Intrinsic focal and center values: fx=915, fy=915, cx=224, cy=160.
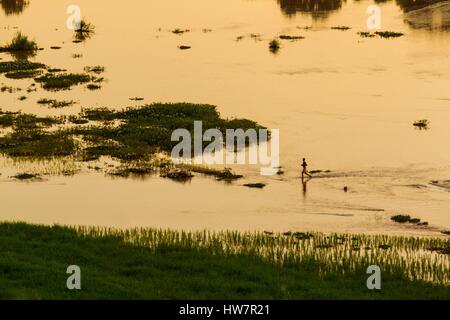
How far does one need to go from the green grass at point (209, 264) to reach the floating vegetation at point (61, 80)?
30.1 metres

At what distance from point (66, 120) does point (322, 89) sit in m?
17.4

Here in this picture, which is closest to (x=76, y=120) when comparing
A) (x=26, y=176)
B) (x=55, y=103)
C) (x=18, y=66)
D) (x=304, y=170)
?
(x=55, y=103)

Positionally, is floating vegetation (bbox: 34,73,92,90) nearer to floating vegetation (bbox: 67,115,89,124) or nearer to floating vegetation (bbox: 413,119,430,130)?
floating vegetation (bbox: 67,115,89,124)

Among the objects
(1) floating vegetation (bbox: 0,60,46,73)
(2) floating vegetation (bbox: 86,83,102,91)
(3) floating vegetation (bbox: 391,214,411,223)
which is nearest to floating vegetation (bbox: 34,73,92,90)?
(2) floating vegetation (bbox: 86,83,102,91)

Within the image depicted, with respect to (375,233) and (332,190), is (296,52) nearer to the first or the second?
(332,190)

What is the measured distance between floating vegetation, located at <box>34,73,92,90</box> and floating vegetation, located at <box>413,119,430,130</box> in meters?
22.5

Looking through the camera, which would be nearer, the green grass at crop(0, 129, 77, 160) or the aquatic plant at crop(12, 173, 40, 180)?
the aquatic plant at crop(12, 173, 40, 180)

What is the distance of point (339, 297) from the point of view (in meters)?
23.1

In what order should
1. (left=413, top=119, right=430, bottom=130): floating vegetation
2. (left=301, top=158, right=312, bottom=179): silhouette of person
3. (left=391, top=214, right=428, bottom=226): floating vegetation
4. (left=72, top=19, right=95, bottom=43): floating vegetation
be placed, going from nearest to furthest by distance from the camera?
(left=391, top=214, right=428, bottom=226): floating vegetation < (left=301, top=158, right=312, bottom=179): silhouette of person < (left=413, top=119, right=430, bottom=130): floating vegetation < (left=72, top=19, right=95, bottom=43): floating vegetation

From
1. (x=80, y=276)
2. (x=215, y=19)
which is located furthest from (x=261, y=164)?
(x=215, y=19)

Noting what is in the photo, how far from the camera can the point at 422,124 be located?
48688 mm

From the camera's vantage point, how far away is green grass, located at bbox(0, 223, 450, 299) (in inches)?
909

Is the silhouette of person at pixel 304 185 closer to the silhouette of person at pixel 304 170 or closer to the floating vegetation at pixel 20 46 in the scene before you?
the silhouette of person at pixel 304 170

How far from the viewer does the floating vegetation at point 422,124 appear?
159 feet
